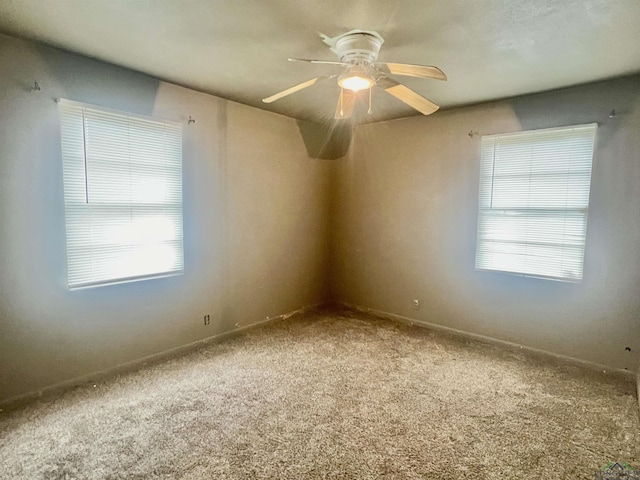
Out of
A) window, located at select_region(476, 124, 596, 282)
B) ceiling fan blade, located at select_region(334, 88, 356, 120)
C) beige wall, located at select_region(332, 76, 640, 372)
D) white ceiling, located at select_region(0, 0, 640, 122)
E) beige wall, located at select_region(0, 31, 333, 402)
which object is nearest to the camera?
white ceiling, located at select_region(0, 0, 640, 122)

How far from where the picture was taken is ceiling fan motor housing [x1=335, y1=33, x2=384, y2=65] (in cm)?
215

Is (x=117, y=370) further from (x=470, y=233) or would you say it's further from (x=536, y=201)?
(x=536, y=201)

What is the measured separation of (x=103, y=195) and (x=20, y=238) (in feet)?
2.05

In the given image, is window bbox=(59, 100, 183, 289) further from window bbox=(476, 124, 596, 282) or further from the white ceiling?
window bbox=(476, 124, 596, 282)

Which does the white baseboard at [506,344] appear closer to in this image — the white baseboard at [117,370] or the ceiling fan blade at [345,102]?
the white baseboard at [117,370]

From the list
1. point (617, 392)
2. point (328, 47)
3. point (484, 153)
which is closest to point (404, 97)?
point (328, 47)

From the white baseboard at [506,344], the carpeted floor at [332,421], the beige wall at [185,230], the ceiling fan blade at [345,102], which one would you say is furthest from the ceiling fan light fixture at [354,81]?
the white baseboard at [506,344]

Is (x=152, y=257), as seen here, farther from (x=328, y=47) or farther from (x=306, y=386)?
(x=328, y=47)

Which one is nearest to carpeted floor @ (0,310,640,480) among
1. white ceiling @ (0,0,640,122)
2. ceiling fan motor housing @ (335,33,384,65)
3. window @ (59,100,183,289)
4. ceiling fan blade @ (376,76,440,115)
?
window @ (59,100,183,289)

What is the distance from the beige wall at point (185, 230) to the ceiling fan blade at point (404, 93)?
198 cm

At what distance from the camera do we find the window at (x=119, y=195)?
2.69 meters

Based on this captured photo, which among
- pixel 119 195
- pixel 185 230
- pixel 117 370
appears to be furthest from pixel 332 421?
pixel 119 195

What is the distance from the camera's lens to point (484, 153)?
374 cm

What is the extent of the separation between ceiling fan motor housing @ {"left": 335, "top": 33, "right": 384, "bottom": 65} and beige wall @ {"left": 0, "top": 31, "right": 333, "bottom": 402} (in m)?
1.85
